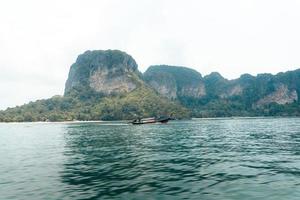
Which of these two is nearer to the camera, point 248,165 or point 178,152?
point 248,165

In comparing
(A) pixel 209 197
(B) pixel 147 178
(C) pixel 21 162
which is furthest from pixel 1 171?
(A) pixel 209 197

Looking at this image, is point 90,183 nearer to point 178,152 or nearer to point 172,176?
point 172,176

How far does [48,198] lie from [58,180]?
6581 mm

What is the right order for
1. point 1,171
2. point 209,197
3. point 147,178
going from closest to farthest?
point 209,197 → point 147,178 → point 1,171

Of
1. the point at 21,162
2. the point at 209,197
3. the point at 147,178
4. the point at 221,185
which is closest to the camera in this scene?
the point at 209,197

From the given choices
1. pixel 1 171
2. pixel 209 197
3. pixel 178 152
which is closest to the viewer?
pixel 209 197

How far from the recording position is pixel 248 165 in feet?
122

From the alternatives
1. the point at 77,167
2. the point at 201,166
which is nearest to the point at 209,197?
the point at 201,166

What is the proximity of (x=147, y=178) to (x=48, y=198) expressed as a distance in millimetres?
9419

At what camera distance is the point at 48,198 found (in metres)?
24.7

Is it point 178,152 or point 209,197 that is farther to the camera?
point 178,152

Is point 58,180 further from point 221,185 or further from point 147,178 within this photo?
point 221,185

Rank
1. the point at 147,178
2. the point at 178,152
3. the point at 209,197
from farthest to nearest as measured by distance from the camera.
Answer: the point at 178,152, the point at 147,178, the point at 209,197

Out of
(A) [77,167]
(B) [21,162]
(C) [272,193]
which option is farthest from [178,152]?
(C) [272,193]
